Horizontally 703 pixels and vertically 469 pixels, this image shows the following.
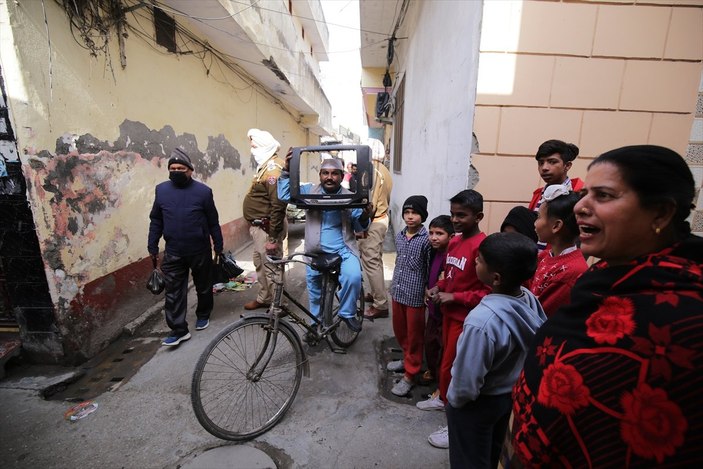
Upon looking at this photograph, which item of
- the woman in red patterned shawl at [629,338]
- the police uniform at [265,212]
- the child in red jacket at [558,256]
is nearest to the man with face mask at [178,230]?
the police uniform at [265,212]

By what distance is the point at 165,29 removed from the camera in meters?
4.50

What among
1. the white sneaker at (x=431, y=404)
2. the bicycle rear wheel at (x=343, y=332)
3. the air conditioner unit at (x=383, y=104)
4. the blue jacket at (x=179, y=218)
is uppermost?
the air conditioner unit at (x=383, y=104)

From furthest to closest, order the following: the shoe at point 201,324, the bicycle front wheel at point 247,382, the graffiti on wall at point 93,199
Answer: the shoe at point 201,324
the graffiti on wall at point 93,199
the bicycle front wheel at point 247,382

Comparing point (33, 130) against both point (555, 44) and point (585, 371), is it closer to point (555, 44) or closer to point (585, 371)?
point (585, 371)

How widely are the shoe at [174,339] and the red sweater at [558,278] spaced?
A: 3.23 metres

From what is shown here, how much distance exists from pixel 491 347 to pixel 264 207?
3.11 metres

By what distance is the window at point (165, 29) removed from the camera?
14.2ft

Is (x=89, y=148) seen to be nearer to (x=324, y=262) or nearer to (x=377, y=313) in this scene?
(x=324, y=262)

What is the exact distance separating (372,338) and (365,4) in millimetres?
5985

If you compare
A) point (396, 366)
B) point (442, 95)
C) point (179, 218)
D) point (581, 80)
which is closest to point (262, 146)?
point (179, 218)

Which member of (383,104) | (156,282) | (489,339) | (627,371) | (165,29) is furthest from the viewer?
(383,104)

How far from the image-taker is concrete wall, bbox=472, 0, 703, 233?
2.51 m

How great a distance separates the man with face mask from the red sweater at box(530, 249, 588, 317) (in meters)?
3.01

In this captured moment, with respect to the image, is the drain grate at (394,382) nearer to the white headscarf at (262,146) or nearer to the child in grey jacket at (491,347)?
the child in grey jacket at (491,347)
